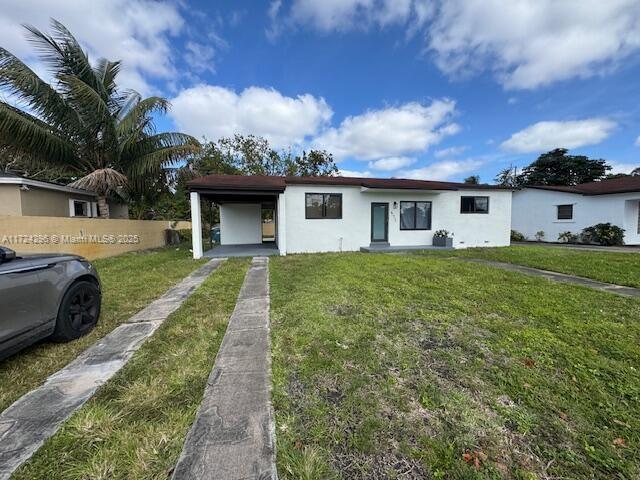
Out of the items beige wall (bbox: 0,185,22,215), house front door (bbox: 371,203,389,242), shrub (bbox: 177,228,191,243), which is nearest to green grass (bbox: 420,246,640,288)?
house front door (bbox: 371,203,389,242)

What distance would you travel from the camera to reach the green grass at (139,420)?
1570mm

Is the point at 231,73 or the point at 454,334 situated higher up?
the point at 231,73

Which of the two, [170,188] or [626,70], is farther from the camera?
[170,188]

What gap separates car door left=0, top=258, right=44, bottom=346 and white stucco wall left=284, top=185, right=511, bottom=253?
348 inches

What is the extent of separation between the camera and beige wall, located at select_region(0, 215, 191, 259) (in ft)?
27.4

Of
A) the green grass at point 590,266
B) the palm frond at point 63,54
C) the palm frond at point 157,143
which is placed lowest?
the green grass at point 590,266

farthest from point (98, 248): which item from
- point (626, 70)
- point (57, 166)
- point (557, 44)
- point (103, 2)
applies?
point (626, 70)

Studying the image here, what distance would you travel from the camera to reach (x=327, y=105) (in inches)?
743

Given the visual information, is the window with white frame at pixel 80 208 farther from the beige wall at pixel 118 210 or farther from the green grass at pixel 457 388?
the green grass at pixel 457 388

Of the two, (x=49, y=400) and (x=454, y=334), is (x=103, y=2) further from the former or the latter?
(x=454, y=334)

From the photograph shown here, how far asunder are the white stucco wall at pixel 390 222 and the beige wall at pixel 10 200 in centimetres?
1036

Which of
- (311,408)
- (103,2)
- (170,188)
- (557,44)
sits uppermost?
(557,44)

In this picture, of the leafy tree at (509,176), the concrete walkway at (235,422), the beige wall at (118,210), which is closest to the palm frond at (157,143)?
the beige wall at (118,210)

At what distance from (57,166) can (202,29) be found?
799cm
